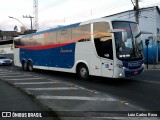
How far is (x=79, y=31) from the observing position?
16.0m

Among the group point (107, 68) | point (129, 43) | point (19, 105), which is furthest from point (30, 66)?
point (19, 105)

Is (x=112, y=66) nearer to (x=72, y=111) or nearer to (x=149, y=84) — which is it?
(x=149, y=84)

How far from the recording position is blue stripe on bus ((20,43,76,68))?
16.9m

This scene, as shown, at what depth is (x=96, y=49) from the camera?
14.5 metres

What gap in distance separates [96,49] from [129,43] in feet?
5.88

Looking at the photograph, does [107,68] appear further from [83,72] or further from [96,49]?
[83,72]

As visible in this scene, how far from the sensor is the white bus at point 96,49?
13.4 m

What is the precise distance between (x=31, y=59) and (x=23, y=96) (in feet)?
40.4

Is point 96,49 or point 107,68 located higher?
point 96,49

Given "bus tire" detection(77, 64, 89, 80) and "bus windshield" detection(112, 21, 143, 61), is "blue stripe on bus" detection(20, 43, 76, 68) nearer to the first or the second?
"bus tire" detection(77, 64, 89, 80)

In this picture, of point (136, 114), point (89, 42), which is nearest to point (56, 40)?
point (89, 42)

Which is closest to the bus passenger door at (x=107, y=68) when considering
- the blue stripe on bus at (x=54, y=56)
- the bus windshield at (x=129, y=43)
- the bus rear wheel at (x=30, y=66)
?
the bus windshield at (x=129, y=43)

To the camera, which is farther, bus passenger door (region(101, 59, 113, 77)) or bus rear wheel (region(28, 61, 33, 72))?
bus rear wheel (region(28, 61, 33, 72))

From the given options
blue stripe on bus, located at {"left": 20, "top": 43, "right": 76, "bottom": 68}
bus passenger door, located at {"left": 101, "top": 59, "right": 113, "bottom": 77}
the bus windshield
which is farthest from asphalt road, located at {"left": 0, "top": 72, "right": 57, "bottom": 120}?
blue stripe on bus, located at {"left": 20, "top": 43, "right": 76, "bottom": 68}
